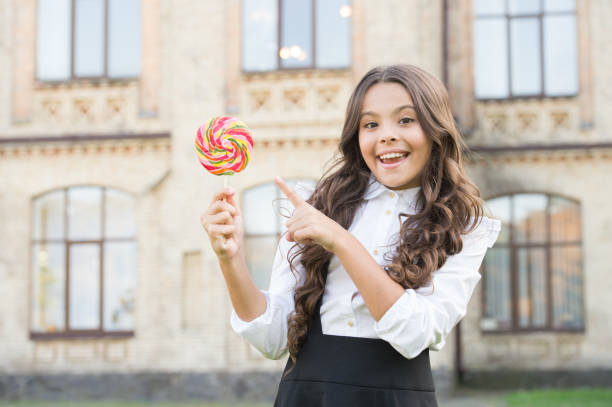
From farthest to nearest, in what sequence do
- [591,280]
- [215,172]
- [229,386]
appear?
[591,280] → [229,386] → [215,172]

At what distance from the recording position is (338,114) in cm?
1319

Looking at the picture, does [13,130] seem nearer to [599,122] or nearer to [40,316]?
[40,316]

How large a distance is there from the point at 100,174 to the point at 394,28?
17.9ft

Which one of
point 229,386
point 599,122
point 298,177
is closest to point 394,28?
point 298,177

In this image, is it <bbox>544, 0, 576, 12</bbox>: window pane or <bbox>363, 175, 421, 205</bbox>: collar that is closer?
<bbox>363, 175, 421, 205</bbox>: collar

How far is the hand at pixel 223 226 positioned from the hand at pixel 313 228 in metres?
0.20

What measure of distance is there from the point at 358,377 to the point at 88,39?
513 inches

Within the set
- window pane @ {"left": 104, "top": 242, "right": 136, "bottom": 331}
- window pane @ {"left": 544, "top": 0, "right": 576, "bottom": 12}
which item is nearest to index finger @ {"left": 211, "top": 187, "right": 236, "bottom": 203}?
window pane @ {"left": 104, "top": 242, "right": 136, "bottom": 331}

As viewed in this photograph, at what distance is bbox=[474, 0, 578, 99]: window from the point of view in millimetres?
14430

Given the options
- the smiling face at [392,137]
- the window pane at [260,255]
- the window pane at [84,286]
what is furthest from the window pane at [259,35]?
the smiling face at [392,137]

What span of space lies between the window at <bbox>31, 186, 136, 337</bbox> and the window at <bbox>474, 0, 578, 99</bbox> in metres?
6.73

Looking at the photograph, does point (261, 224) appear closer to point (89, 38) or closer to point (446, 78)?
point (446, 78)

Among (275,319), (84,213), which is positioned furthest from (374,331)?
(84,213)

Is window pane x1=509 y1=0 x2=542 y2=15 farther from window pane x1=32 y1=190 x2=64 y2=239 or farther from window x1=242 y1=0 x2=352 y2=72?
window pane x1=32 y1=190 x2=64 y2=239
